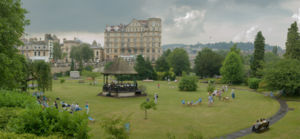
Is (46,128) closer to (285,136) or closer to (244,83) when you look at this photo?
(285,136)

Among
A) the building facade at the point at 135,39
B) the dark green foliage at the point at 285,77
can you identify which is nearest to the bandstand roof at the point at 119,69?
the dark green foliage at the point at 285,77

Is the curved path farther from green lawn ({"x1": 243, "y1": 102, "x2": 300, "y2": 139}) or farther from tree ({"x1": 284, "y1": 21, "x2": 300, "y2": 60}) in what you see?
tree ({"x1": 284, "y1": 21, "x2": 300, "y2": 60})

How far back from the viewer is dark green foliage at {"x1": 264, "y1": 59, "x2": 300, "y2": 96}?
3198 cm

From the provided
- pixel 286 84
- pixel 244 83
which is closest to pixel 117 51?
pixel 244 83

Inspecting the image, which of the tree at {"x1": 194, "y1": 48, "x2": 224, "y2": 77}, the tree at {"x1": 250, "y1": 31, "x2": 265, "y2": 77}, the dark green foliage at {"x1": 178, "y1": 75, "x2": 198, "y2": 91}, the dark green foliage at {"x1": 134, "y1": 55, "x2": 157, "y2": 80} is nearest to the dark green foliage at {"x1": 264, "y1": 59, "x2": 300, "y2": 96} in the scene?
the dark green foliage at {"x1": 178, "y1": 75, "x2": 198, "y2": 91}

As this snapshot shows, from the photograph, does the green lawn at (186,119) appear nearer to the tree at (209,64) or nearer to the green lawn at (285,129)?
the green lawn at (285,129)

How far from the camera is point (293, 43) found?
41.7 m

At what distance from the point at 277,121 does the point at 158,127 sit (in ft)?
37.1

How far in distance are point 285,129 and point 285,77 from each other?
17.4 meters

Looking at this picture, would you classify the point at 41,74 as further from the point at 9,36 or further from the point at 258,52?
the point at 258,52

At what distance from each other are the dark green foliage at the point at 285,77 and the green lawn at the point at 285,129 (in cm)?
1038

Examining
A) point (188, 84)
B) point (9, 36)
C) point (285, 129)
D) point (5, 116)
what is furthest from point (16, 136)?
point (188, 84)

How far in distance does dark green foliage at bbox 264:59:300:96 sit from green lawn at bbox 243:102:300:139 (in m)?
10.4

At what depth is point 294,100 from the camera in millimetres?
32094
